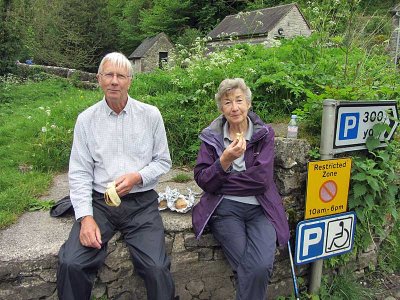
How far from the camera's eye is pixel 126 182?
2.69 meters

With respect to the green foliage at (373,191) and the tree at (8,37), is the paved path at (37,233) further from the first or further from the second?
the tree at (8,37)

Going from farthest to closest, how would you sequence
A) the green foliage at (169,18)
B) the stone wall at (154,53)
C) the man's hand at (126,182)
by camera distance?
the green foliage at (169,18) → the stone wall at (154,53) → the man's hand at (126,182)

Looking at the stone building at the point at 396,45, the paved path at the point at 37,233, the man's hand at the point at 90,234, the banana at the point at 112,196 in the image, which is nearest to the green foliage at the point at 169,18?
the stone building at the point at 396,45

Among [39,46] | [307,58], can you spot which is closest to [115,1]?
[39,46]

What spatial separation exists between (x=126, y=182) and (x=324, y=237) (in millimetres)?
1592

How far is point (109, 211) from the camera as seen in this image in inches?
110

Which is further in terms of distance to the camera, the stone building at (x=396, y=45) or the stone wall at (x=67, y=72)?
the stone wall at (x=67, y=72)

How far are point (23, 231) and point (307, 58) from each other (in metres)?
4.15

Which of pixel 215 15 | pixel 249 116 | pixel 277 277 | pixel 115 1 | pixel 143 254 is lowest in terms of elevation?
pixel 277 277

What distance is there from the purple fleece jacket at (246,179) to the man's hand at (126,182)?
46 centimetres

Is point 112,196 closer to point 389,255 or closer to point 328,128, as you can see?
point 328,128

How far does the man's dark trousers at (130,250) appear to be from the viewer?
2.46m

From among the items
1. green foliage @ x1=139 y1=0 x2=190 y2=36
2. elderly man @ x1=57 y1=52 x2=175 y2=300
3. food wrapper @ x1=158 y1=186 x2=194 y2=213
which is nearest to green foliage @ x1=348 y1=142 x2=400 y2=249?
food wrapper @ x1=158 y1=186 x2=194 y2=213

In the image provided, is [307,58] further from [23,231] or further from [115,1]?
[115,1]
